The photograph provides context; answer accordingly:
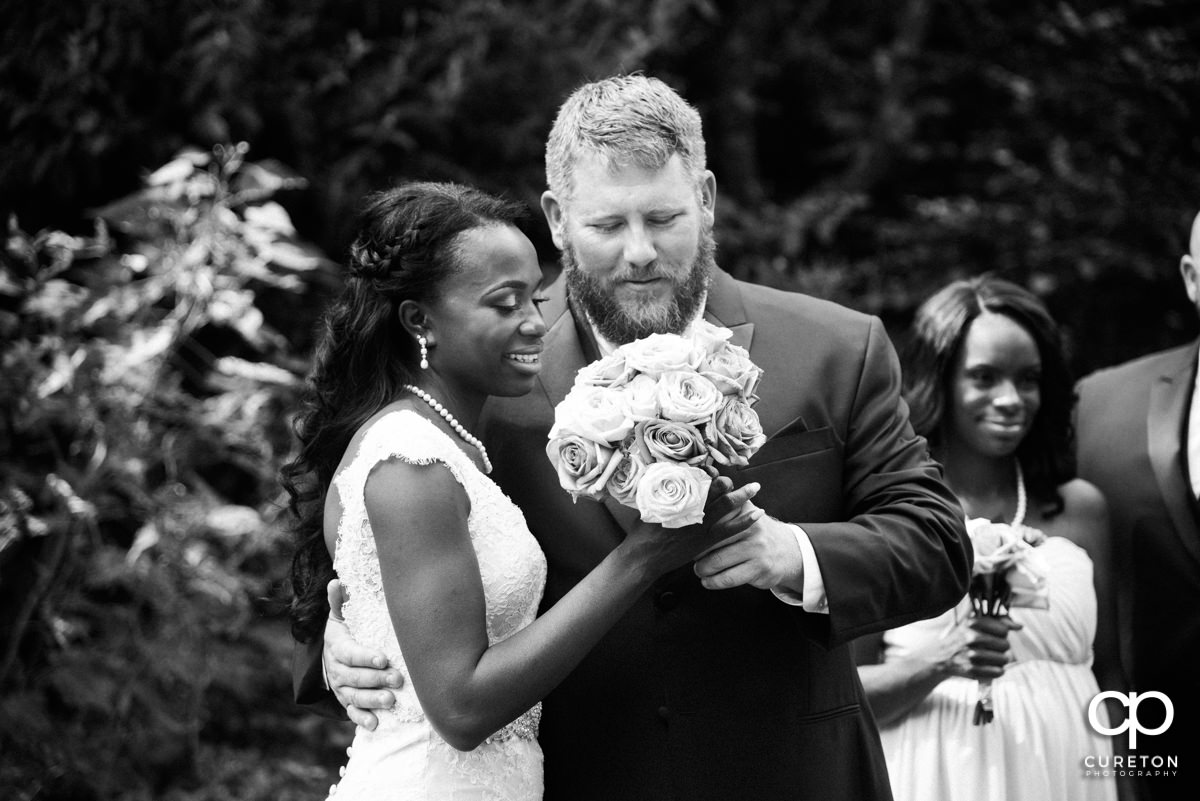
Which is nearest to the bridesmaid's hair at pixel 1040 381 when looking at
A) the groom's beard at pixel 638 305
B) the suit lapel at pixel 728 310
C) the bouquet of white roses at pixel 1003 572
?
the bouquet of white roses at pixel 1003 572

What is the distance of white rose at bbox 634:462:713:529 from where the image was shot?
7.84 feet

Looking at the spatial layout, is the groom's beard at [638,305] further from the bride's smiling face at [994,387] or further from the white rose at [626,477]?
the bride's smiling face at [994,387]

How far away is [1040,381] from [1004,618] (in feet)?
3.16

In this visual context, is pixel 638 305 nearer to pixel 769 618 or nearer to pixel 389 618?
pixel 769 618

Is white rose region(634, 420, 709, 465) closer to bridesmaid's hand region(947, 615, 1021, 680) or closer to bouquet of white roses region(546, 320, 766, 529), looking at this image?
bouquet of white roses region(546, 320, 766, 529)

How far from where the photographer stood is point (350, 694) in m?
2.91

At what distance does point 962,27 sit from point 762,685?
6635mm

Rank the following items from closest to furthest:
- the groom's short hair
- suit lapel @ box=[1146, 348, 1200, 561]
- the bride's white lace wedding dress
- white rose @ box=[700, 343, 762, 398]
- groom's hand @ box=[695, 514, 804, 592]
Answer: white rose @ box=[700, 343, 762, 398]
groom's hand @ box=[695, 514, 804, 592]
the bride's white lace wedding dress
the groom's short hair
suit lapel @ box=[1146, 348, 1200, 561]

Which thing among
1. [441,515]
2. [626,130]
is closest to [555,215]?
[626,130]

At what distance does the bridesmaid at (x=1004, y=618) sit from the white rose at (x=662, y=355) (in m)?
1.80

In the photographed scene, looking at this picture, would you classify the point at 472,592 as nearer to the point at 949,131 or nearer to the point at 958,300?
the point at 958,300

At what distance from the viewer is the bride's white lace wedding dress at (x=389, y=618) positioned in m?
2.79

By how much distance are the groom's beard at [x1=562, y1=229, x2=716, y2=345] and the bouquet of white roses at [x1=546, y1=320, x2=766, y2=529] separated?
A: 2.19 ft

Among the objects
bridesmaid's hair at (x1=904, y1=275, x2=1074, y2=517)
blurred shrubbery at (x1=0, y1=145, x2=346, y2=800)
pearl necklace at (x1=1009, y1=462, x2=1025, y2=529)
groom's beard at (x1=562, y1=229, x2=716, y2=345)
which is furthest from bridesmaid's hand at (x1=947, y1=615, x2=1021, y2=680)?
blurred shrubbery at (x1=0, y1=145, x2=346, y2=800)
